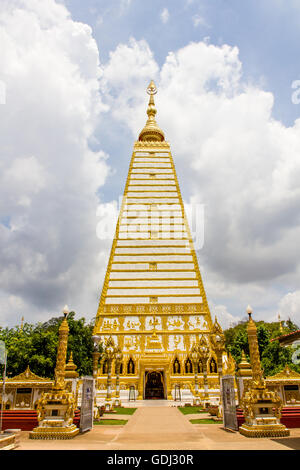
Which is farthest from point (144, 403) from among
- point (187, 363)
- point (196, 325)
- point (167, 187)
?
point (167, 187)

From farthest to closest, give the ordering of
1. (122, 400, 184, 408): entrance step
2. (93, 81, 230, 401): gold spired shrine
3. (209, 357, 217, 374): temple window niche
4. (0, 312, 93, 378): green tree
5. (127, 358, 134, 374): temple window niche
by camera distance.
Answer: (209, 357, 217, 374): temple window niche < (127, 358, 134, 374): temple window niche < (93, 81, 230, 401): gold spired shrine < (122, 400, 184, 408): entrance step < (0, 312, 93, 378): green tree

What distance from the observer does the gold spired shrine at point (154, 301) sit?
27.6 metres

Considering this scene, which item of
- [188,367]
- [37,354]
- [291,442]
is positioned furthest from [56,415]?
[188,367]

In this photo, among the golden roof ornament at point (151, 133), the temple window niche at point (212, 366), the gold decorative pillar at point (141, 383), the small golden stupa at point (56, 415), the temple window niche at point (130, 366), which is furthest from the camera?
the golden roof ornament at point (151, 133)

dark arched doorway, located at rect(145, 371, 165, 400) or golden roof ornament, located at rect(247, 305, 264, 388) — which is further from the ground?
golden roof ornament, located at rect(247, 305, 264, 388)

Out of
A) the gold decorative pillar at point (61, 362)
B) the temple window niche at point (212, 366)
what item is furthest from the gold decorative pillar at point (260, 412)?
the temple window niche at point (212, 366)

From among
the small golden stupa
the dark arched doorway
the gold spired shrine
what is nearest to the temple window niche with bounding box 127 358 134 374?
the gold spired shrine

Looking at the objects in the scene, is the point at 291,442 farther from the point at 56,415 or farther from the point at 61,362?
the point at 61,362

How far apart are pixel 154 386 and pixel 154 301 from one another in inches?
330

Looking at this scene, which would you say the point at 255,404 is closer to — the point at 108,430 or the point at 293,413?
the point at 293,413

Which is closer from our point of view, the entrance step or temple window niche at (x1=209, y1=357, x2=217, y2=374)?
the entrance step

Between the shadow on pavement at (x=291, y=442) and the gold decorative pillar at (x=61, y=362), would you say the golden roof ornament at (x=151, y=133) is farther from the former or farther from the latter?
the shadow on pavement at (x=291, y=442)

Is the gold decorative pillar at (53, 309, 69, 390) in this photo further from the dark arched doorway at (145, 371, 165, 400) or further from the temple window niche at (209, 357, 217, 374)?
the temple window niche at (209, 357, 217, 374)

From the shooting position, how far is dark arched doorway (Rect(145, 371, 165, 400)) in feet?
90.1
